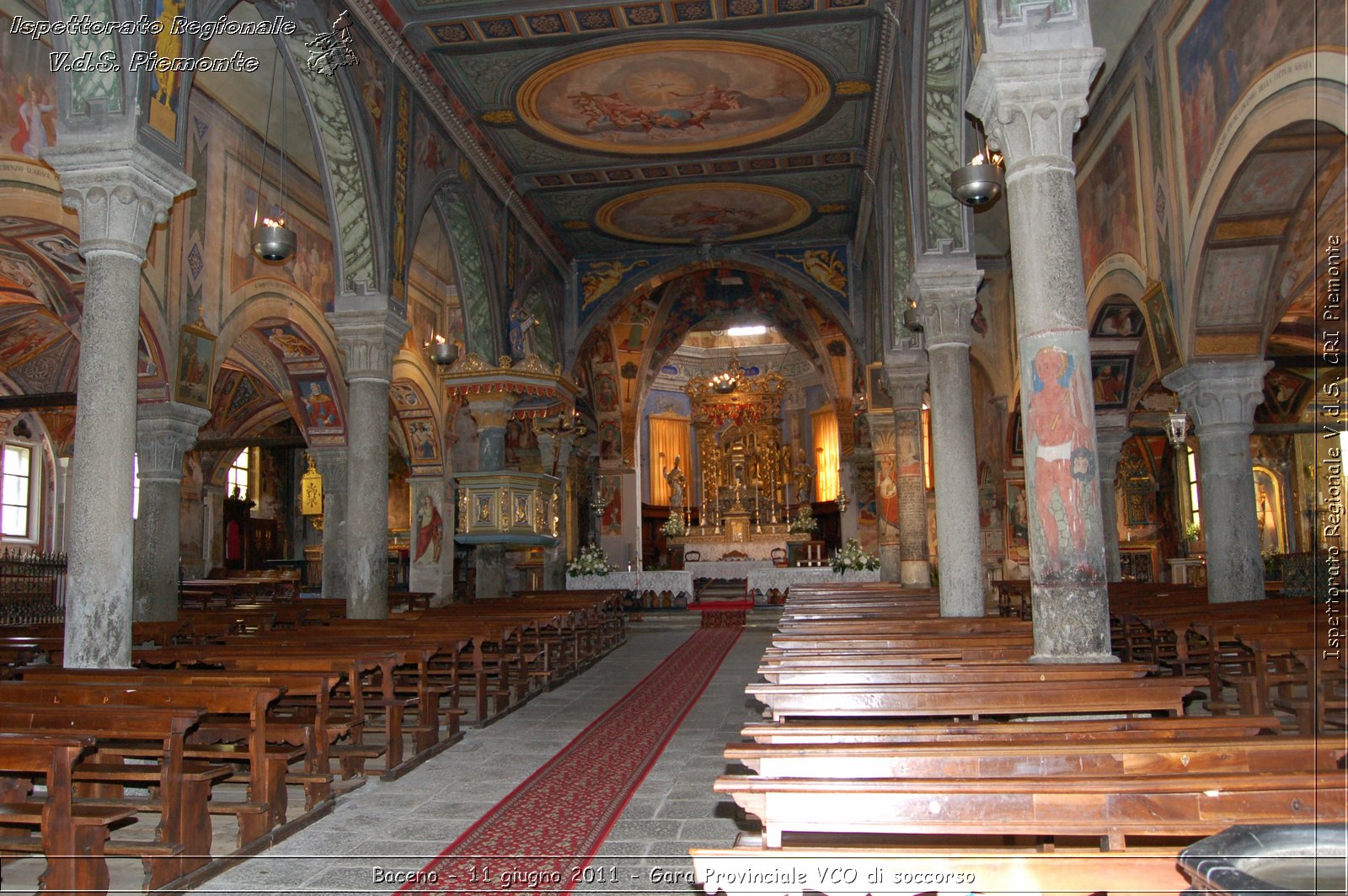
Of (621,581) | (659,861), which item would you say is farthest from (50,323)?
(659,861)

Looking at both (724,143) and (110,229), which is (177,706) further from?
(724,143)

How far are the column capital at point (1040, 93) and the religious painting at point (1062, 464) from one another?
1.36 meters

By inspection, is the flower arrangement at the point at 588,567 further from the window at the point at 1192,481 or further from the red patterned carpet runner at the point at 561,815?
the window at the point at 1192,481

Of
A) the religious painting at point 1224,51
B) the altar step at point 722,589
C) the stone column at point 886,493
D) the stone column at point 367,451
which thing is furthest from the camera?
the altar step at point 722,589

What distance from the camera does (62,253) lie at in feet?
41.9

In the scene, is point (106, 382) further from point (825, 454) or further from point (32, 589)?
point (825, 454)

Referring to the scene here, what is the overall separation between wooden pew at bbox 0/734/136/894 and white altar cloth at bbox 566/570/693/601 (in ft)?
55.3

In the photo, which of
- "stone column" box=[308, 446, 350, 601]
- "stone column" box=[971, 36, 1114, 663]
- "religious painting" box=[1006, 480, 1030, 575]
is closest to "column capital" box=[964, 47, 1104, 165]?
"stone column" box=[971, 36, 1114, 663]

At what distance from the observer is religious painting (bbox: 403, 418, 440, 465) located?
20.2m

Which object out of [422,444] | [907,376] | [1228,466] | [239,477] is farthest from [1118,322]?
[239,477]

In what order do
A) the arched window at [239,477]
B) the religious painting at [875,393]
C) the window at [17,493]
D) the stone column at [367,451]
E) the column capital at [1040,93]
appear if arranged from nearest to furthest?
the column capital at [1040,93], the stone column at [367,451], the religious painting at [875,393], the window at [17,493], the arched window at [239,477]

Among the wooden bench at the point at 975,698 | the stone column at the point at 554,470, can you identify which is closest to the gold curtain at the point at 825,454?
the stone column at the point at 554,470

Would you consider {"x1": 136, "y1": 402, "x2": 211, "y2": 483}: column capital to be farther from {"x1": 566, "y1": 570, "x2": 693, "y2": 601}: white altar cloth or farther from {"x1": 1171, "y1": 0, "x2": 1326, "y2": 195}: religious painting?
{"x1": 1171, "y1": 0, "x2": 1326, "y2": 195}: religious painting

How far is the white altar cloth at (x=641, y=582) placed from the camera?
2125 centimetres
